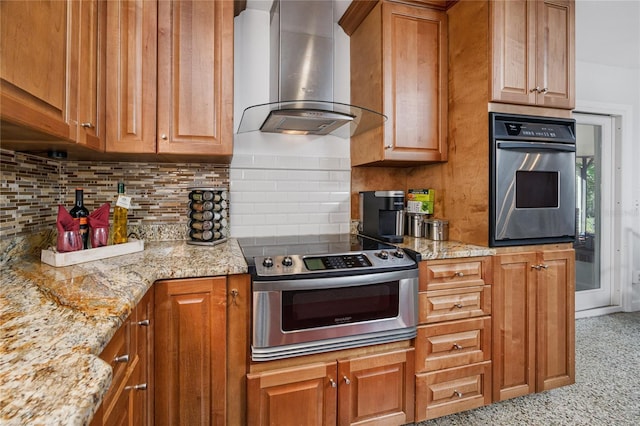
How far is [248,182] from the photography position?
2221 mm

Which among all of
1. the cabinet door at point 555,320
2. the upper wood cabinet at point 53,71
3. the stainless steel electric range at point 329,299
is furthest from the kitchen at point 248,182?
the cabinet door at point 555,320

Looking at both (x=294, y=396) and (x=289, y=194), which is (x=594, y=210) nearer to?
(x=289, y=194)

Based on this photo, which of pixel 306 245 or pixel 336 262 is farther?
pixel 306 245

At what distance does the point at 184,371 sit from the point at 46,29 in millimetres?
1332

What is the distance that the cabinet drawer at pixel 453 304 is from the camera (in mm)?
1716

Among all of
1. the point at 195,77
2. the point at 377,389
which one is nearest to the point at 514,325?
the point at 377,389

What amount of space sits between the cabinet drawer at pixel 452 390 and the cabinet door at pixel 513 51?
5.00 feet

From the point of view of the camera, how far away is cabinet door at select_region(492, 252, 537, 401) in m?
1.84

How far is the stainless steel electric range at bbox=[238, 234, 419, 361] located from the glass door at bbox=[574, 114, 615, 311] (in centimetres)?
280

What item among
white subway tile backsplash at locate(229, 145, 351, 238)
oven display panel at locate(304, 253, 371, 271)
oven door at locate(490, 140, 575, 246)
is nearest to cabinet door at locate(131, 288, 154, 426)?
oven display panel at locate(304, 253, 371, 271)

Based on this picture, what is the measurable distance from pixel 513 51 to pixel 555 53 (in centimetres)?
32

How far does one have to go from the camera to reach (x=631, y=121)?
3.37 metres

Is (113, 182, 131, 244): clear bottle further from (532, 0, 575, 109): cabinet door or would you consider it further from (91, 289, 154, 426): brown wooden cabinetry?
(532, 0, 575, 109): cabinet door

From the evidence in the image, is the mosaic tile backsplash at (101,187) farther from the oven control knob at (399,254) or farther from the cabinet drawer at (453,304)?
the cabinet drawer at (453,304)
